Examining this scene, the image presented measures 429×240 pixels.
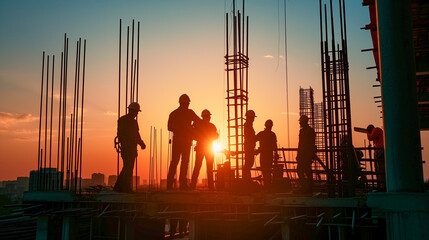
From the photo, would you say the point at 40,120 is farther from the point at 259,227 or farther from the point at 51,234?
the point at 259,227

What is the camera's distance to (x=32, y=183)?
23344 millimetres

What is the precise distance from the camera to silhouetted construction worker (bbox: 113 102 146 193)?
9.67 meters

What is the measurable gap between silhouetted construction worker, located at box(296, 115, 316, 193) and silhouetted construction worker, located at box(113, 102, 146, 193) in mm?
3834

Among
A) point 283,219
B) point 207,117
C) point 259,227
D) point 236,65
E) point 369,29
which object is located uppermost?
point 369,29

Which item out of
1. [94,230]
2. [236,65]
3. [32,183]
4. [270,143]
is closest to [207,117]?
[270,143]

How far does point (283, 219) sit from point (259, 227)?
4.56 meters

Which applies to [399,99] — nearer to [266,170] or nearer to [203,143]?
[266,170]

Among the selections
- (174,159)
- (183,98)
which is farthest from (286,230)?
(183,98)

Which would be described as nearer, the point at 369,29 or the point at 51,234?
the point at 51,234

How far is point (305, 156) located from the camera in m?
10.1

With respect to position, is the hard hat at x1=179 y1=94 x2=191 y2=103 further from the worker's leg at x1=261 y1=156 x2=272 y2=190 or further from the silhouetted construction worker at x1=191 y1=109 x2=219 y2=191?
the worker's leg at x1=261 y1=156 x2=272 y2=190

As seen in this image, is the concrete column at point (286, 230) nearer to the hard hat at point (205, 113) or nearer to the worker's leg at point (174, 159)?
the worker's leg at point (174, 159)

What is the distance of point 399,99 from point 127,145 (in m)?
6.07

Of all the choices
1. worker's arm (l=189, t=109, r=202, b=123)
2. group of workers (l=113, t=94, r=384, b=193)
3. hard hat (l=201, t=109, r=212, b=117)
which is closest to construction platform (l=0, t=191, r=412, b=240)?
group of workers (l=113, t=94, r=384, b=193)
